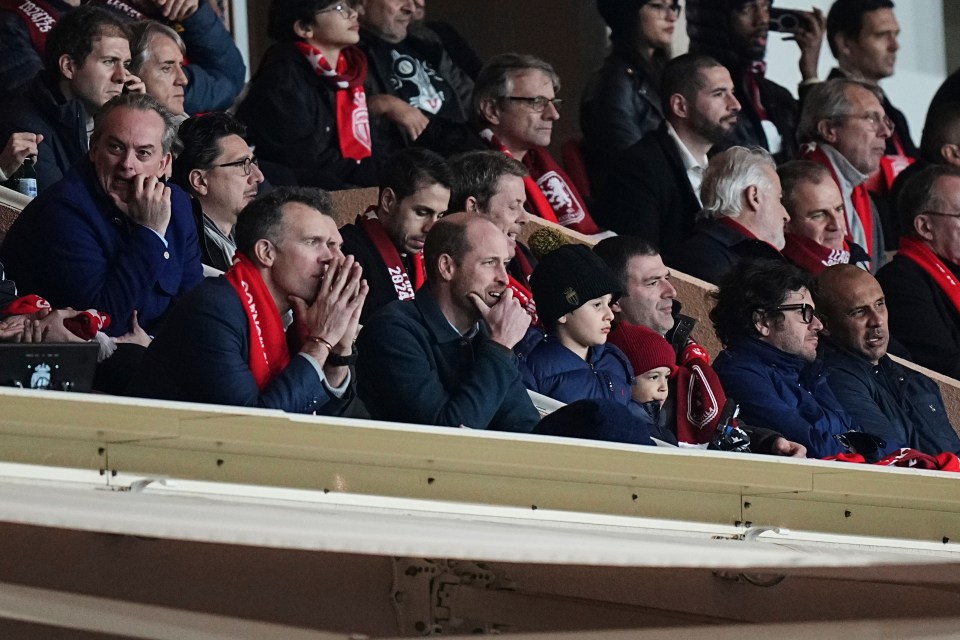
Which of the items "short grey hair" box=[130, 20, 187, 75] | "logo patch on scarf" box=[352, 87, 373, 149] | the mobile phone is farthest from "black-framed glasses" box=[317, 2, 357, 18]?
the mobile phone

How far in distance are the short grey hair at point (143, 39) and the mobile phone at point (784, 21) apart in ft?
11.9

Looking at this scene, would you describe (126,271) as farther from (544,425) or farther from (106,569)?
(106,569)

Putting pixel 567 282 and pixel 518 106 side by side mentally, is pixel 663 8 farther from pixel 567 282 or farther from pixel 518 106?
pixel 567 282

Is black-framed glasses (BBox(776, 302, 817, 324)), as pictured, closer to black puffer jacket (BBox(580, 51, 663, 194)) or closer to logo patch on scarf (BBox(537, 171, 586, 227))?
logo patch on scarf (BBox(537, 171, 586, 227))

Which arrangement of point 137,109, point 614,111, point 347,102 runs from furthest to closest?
1. point 614,111
2. point 347,102
3. point 137,109

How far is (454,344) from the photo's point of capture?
3.56m

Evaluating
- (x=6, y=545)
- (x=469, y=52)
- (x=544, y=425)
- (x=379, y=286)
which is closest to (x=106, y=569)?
(x=6, y=545)

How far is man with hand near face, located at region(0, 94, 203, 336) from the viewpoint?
3543 millimetres

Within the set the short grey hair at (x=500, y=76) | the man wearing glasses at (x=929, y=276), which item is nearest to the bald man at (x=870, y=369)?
the man wearing glasses at (x=929, y=276)

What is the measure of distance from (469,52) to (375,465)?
3.88m

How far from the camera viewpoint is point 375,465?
8.45 ft

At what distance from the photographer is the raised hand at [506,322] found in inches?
138

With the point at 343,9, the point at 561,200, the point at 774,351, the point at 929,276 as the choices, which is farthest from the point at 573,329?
the point at 929,276

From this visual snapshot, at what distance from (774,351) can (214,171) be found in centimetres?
143
